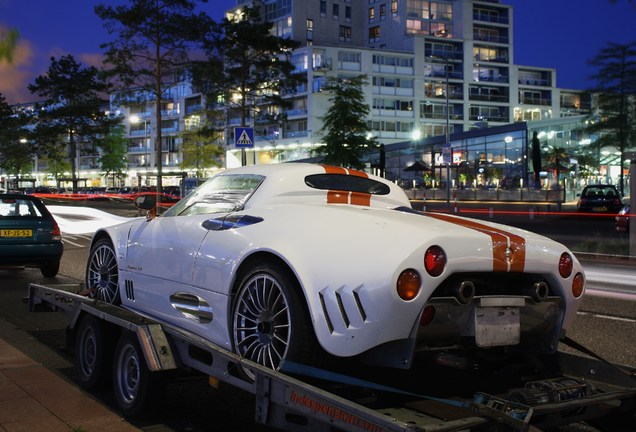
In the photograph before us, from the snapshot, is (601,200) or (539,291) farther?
(601,200)

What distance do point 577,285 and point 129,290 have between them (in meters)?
3.17

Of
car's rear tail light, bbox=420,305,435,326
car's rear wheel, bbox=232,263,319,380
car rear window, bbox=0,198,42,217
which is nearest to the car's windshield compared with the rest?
car's rear wheel, bbox=232,263,319,380

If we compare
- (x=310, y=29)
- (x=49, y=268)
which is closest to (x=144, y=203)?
(x=49, y=268)

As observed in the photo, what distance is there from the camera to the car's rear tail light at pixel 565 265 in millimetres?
3639

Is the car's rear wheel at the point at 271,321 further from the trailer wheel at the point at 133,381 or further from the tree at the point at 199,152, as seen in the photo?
the tree at the point at 199,152

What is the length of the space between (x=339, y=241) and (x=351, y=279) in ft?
0.84

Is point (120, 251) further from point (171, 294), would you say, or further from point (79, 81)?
point (79, 81)

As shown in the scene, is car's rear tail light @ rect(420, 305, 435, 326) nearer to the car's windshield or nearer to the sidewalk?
the car's windshield

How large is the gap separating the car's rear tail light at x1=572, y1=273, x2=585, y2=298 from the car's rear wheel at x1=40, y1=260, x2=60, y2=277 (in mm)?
10083

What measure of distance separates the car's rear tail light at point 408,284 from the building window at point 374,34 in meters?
88.5

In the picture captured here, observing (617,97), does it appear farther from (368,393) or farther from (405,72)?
(368,393)

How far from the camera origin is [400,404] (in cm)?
308

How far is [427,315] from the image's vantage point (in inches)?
126

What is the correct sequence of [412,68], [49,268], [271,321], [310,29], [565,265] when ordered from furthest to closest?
1. [310,29]
2. [412,68]
3. [49,268]
4. [565,265]
5. [271,321]
